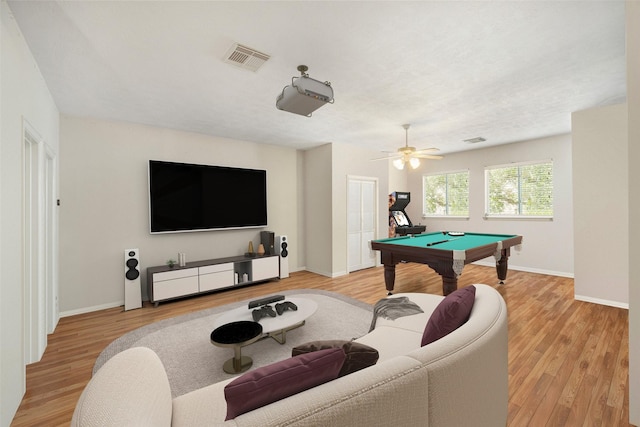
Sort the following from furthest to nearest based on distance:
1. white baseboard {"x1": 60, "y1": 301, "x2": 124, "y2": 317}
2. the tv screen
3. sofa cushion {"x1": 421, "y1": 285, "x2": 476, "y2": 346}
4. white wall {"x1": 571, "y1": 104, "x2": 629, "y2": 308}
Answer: the tv screen, white baseboard {"x1": 60, "y1": 301, "x2": 124, "y2": 317}, white wall {"x1": 571, "y1": 104, "x2": 629, "y2": 308}, sofa cushion {"x1": 421, "y1": 285, "x2": 476, "y2": 346}

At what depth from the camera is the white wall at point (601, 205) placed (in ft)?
11.4

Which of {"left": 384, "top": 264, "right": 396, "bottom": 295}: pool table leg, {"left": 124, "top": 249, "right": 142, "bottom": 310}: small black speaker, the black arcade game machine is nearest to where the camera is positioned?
{"left": 124, "top": 249, "right": 142, "bottom": 310}: small black speaker

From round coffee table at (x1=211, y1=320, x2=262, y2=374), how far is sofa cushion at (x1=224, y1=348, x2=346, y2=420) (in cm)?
141

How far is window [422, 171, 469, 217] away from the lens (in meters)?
6.55

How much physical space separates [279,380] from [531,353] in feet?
8.84

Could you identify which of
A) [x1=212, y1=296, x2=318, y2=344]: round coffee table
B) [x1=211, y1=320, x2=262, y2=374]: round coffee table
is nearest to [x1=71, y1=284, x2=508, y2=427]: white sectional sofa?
[x1=211, y1=320, x2=262, y2=374]: round coffee table

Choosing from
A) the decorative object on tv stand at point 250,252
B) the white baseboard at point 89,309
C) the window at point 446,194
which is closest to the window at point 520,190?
the window at point 446,194

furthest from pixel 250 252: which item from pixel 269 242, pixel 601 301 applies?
pixel 601 301

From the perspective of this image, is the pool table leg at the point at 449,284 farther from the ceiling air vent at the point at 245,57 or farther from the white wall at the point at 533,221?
the white wall at the point at 533,221

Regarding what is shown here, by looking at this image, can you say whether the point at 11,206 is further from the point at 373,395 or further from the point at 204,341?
the point at 373,395

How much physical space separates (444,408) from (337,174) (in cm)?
469

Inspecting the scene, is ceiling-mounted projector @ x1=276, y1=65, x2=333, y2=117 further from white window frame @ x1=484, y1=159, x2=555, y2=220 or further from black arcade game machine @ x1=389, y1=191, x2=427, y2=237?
white window frame @ x1=484, y1=159, x2=555, y2=220

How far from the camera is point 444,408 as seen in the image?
973 millimetres

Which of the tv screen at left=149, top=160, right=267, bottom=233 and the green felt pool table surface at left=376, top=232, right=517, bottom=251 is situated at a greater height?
the tv screen at left=149, top=160, right=267, bottom=233
